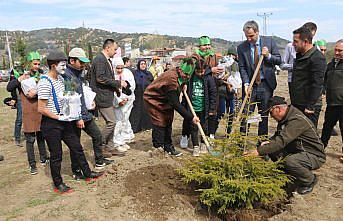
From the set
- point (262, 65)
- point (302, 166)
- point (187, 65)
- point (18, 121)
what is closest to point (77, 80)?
point (187, 65)

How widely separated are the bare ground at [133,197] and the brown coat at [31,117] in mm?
818

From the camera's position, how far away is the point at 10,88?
20.6ft

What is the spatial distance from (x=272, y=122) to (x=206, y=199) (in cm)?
602

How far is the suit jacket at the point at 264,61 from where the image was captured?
5352mm

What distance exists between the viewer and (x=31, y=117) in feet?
18.1

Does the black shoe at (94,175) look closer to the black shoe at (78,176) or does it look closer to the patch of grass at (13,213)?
the black shoe at (78,176)

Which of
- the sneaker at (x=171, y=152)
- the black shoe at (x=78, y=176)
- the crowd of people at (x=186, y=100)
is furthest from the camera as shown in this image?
the sneaker at (x=171, y=152)

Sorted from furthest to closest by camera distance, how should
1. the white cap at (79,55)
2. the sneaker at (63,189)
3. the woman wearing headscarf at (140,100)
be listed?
1. the woman wearing headscarf at (140,100)
2. the white cap at (79,55)
3. the sneaker at (63,189)

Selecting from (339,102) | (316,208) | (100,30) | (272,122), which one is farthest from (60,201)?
(100,30)

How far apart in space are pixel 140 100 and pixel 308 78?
14.6 ft

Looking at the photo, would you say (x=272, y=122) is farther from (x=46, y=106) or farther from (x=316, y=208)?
(x=46, y=106)

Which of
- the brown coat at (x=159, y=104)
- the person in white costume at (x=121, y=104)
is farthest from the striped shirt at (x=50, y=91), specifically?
the person in white costume at (x=121, y=104)

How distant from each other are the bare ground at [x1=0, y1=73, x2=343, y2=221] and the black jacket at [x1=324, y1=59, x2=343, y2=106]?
1075 millimetres

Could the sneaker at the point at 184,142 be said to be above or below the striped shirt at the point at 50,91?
below
